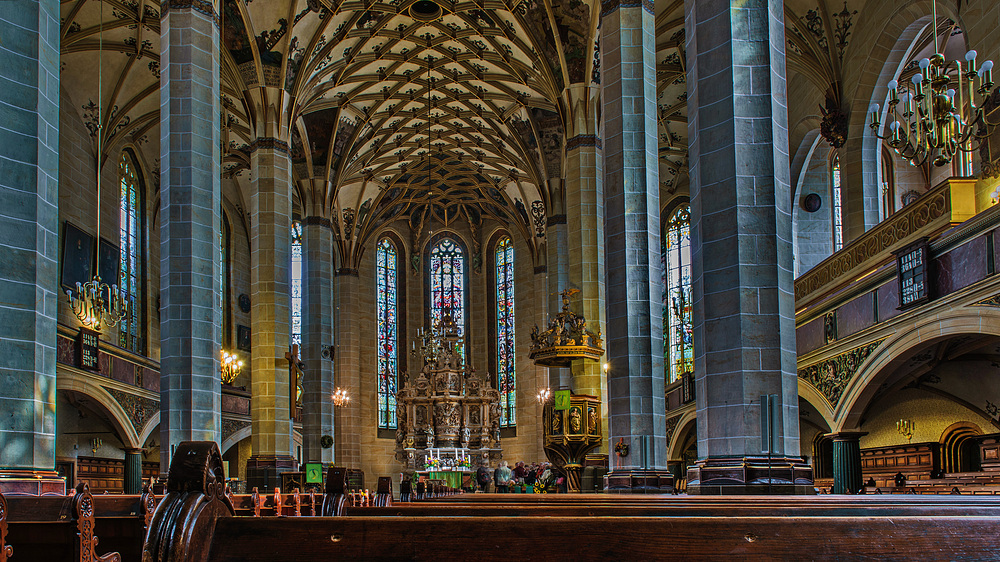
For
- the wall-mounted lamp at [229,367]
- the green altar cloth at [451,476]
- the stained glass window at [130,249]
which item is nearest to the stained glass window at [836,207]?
the green altar cloth at [451,476]

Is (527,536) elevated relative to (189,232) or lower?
lower

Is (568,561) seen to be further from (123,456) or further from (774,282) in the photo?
(123,456)

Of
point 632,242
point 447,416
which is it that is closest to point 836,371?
point 632,242

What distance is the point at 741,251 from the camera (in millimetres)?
8367

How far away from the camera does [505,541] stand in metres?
2.32

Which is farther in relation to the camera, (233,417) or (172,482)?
(233,417)

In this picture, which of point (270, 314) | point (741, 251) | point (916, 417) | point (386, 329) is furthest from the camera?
point (386, 329)

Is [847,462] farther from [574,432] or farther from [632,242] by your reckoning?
[632,242]

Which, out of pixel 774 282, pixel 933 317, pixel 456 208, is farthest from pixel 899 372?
pixel 456 208

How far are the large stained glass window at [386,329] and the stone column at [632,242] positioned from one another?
21608 millimetres

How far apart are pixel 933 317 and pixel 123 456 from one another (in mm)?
18445

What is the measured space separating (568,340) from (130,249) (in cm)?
1316

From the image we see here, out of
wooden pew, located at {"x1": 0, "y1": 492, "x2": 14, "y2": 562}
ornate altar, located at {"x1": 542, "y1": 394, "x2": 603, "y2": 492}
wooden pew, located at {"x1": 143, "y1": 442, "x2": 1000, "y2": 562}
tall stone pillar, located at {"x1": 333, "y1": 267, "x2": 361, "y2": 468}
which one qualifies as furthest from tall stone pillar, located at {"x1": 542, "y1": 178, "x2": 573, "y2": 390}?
wooden pew, located at {"x1": 143, "y1": 442, "x2": 1000, "y2": 562}

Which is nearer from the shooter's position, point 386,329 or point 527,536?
point 527,536
